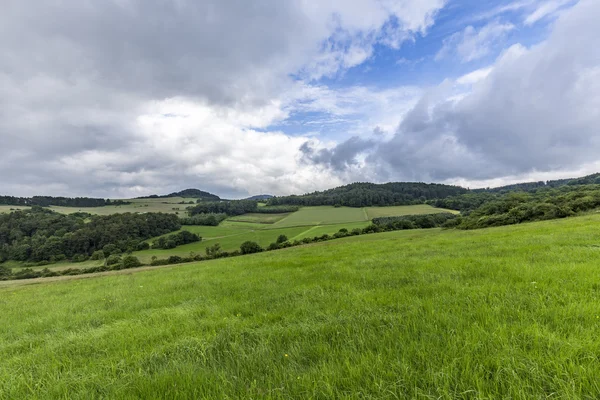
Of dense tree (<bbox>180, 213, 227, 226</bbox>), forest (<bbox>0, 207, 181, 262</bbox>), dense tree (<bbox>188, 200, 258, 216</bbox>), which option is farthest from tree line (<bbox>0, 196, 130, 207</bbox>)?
dense tree (<bbox>180, 213, 227, 226</bbox>)

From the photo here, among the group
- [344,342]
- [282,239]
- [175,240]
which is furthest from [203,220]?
[344,342]

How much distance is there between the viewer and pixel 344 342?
3660 mm

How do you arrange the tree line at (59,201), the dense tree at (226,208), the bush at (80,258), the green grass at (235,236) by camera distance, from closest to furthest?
the green grass at (235,236)
the bush at (80,258)
the dense tree at (226,208)
the tree line at (59,201)

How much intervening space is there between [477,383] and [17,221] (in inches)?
6200

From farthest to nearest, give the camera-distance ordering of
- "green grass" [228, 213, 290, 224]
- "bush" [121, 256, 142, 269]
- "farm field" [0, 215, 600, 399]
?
"green grass" [228, 213, 290, 224], "bush" [121, 256, 142, 269], "farm field" [0, 215, 600, 399]

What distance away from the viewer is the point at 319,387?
2713 millimetres

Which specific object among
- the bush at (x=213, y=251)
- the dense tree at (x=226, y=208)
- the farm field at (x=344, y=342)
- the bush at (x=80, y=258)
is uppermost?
the dense tree at (x=226, y=208)

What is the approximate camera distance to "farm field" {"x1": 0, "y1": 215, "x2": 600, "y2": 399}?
266cm

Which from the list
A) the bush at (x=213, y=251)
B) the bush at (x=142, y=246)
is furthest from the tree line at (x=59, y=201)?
the bush at (x=213, y=251)

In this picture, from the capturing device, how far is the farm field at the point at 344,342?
2.66m

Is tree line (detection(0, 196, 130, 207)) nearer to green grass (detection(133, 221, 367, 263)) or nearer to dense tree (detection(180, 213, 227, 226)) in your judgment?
dense tree (detection(180, 213, 227, 226))

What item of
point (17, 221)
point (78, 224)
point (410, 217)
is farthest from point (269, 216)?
point (17, 221)

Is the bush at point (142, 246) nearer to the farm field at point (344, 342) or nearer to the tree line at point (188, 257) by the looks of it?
the tree line at point (188, 257)

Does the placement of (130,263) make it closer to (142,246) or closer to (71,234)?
(142,246)
